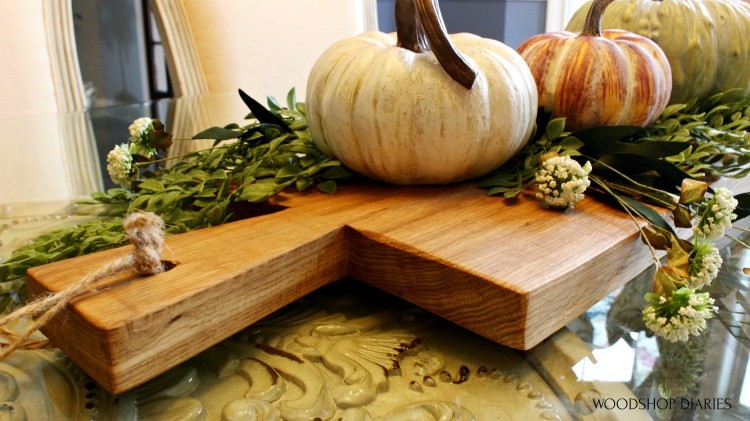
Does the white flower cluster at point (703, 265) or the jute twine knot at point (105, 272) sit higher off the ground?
the jute twine knot at point (105, 272)

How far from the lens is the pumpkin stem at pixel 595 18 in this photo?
28.7 inches

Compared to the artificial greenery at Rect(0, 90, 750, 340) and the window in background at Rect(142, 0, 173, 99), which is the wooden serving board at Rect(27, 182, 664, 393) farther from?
the window in background at Rect(142, 0, 173, 99)

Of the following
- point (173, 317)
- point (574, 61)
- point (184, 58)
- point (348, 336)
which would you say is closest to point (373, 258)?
point (348, 336)

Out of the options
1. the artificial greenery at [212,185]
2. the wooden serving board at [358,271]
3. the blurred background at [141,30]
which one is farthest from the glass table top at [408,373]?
the blurred background at [141,30]

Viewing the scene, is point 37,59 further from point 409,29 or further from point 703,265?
point 703,265

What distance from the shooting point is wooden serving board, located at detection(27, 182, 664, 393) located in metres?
0.37

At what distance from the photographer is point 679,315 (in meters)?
0.44

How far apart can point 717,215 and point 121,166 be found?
606 mm

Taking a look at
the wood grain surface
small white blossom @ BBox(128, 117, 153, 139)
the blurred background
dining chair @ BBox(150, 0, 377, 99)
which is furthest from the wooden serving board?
the blurred background

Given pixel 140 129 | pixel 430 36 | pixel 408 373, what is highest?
pixel 430 36

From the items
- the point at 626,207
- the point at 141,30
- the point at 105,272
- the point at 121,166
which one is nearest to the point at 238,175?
the point at 121,166

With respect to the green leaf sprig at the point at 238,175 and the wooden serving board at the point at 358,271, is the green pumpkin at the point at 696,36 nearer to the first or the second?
the wooden serving board at the point at 358,271

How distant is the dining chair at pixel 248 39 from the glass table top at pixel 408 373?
960 millimetres

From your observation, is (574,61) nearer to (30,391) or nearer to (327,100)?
(327,100)
